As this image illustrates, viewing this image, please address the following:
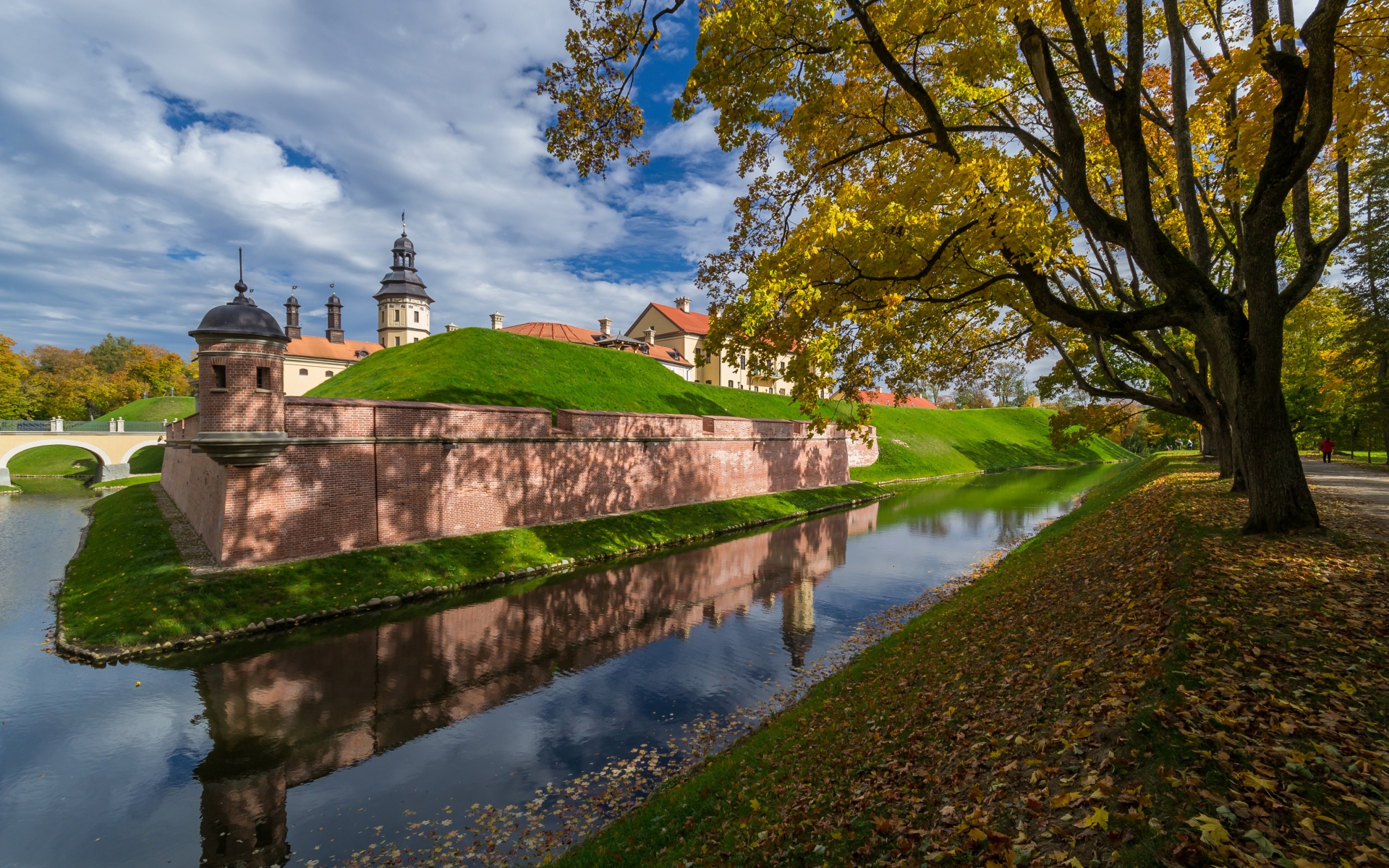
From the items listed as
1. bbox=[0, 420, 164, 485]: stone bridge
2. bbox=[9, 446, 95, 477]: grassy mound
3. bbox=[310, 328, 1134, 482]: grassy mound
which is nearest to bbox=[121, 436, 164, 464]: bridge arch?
bbox=[0, 420, 164, 485]: stone bridge

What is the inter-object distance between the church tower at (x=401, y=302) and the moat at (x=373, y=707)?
5572 cm

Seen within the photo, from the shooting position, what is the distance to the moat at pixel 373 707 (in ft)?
→ 24.1

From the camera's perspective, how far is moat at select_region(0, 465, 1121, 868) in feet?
24.1

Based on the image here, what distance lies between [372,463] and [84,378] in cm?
7507

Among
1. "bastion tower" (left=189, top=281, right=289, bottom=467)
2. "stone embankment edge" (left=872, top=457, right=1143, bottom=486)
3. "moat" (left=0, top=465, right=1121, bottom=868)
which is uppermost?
"bastion tower" (left=189, top=281, right=289, bottom=467)

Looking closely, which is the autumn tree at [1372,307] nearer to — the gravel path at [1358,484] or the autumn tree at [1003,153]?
the gravel path at [1358,484]

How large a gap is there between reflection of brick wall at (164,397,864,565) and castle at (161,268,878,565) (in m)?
0.04

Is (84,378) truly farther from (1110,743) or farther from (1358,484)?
(1358,484)

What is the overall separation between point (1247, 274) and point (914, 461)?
4833 cm

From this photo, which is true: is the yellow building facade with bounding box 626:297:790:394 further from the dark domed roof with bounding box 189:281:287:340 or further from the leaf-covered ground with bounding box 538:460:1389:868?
the leaf-covered ground with bounding box 538:460:1389:868

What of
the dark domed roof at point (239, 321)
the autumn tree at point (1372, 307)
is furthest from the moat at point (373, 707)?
the autumn tree at point (1372, 307)

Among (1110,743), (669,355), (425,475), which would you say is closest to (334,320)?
(669,355)

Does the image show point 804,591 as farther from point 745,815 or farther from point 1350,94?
point 1350,94

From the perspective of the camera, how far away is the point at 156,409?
60.6 metres
